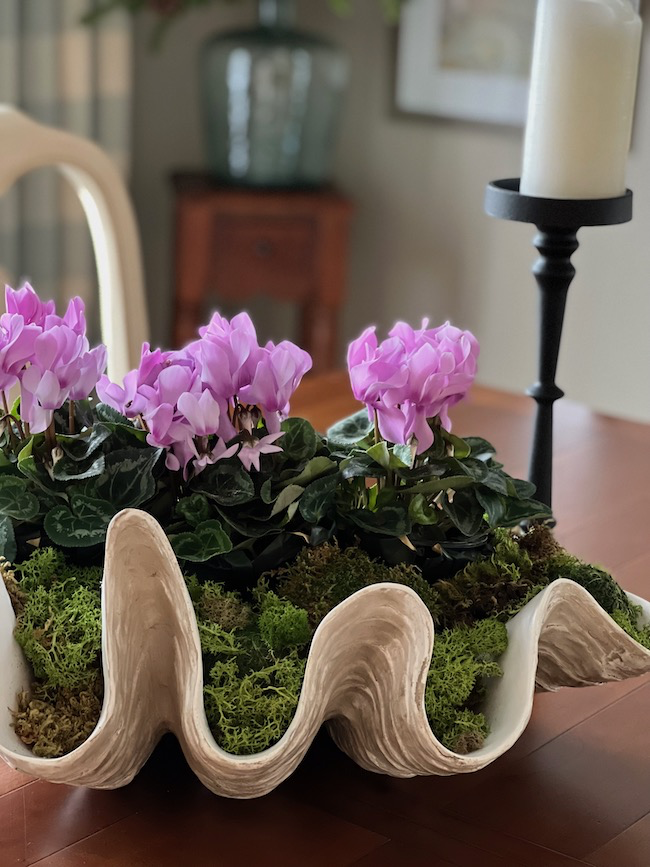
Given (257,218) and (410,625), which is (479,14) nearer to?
(257,218)

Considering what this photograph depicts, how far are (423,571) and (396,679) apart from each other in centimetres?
12

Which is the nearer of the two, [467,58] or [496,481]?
[496,481]

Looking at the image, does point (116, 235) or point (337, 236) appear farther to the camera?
point (337, 236)

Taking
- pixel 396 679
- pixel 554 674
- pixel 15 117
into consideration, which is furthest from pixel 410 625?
pixel 15 117

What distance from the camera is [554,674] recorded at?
70cm

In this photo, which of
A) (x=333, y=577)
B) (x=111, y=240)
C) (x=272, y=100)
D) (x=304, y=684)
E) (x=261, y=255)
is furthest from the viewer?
(x=261, y=255)

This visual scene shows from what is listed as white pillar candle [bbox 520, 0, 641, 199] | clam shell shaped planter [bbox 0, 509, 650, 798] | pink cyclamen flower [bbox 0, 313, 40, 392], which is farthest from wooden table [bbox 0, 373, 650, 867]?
white pillar candle [bbox 520, 0, 641, 199]

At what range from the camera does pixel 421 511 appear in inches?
27.2

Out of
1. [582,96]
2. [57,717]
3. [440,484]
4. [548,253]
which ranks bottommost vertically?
[57,717]

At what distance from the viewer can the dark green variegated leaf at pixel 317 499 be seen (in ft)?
2.25

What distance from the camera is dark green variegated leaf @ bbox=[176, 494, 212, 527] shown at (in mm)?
681

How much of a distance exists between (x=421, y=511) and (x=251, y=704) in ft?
0.50

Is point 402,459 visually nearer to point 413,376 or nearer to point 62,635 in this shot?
point 413,376

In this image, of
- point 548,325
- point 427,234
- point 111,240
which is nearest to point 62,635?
point 548,325
